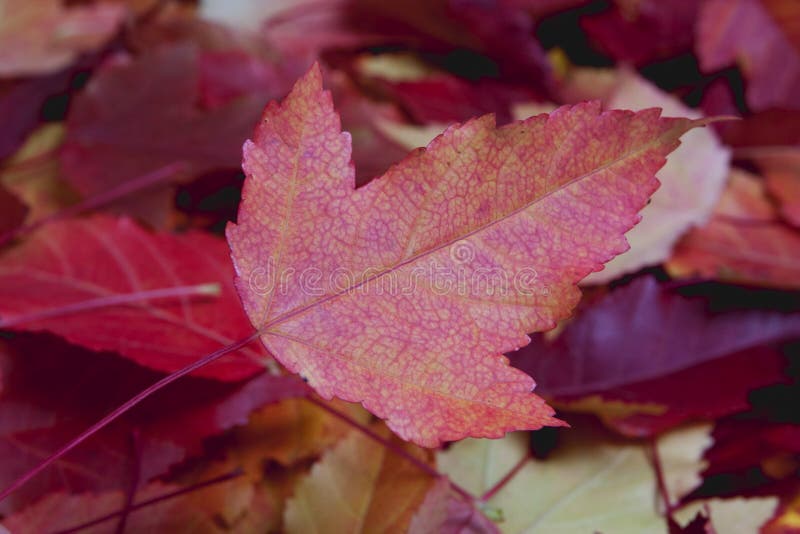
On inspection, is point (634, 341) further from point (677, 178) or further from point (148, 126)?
point (148, 126)

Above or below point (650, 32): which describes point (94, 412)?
below

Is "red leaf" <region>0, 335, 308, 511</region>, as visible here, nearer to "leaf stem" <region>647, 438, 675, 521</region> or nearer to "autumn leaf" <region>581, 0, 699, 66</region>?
"leaf stem" <region>647, 438, 675, 521</region>

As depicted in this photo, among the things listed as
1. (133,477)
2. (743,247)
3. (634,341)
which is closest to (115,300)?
(133,477)

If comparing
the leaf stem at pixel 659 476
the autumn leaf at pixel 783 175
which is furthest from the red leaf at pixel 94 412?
the autumn leaf at pixel 783 175

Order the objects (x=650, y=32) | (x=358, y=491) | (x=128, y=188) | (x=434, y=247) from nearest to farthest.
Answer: (x=434, y=247)
(x=358, y=491)
(x=128, y=188)
(x=650, y=32)

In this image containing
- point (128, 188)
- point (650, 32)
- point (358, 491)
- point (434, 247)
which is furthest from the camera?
point (650, 32)

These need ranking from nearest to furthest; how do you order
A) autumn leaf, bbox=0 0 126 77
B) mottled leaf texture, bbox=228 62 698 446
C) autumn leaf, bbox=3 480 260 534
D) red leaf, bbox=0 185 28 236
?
mottled leaf texture, bbox=228 62 698 446 < autumn leaf, bbox=3 480 260 534 < red leaf, bbox=0 185 28 236 < autumn leaf, bbox=0 0 126 77

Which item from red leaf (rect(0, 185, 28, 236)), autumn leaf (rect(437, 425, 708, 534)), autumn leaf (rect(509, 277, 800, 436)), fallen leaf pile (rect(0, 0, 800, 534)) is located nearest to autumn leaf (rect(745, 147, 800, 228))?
fallen leaf pile (rect(0, 0, 800, 534))
